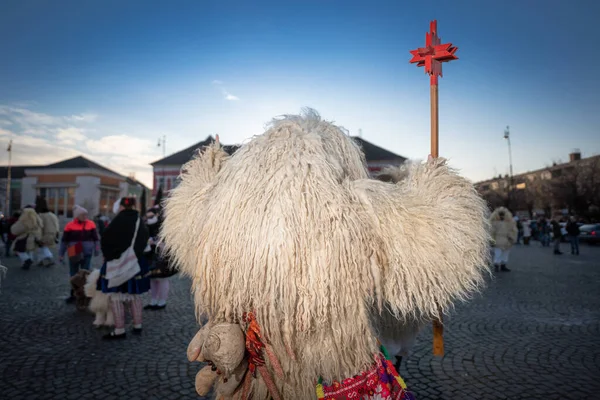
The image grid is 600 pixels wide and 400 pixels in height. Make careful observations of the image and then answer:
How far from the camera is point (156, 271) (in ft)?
18.3

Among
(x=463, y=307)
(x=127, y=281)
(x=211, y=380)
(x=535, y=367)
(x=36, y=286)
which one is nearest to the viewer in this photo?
(x=211, y=380)

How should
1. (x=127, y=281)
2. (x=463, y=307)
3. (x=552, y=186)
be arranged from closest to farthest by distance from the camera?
(x=127, y=281)
(x=463, y=307)
(x=552, y=186)

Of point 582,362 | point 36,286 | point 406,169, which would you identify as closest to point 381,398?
point 406,169

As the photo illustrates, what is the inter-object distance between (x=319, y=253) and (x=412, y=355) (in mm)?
3550

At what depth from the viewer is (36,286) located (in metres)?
7.79

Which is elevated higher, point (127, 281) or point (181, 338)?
point (127, 281)

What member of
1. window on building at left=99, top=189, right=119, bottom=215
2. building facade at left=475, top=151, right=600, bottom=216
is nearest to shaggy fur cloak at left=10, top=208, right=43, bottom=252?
building facade at left=475, top=151, right=600, bottom=216

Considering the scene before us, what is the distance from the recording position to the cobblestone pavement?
128 inches

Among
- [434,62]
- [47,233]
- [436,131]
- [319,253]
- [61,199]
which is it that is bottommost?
[47,233]

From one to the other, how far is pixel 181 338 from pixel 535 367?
14.7 ft

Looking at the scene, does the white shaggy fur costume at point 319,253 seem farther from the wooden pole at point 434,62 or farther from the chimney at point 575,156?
the chimney at point 575,156

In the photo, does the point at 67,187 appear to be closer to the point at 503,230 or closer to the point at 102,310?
the point at 102,310

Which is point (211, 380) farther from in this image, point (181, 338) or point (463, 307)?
point (463, 307)

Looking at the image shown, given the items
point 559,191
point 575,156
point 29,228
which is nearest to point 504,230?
point 29,228
